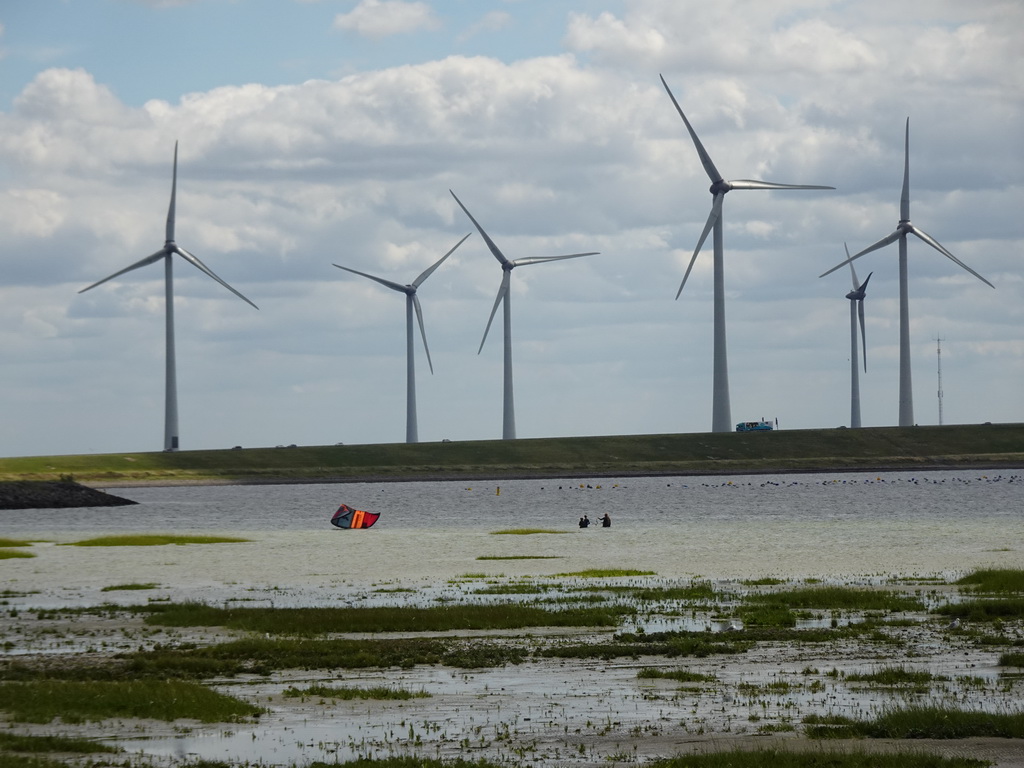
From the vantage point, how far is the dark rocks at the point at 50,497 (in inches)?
6260

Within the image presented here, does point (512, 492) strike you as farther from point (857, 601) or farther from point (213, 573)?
point (857, 601)

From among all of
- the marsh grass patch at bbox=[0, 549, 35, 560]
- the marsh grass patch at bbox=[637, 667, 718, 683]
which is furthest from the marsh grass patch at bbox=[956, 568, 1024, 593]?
the marsh grass patch at bbox=[0, 549, 35, 560]

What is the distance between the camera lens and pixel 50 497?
162 meters

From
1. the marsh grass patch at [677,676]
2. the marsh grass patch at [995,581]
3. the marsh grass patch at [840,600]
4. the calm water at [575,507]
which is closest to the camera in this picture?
the marsh grass patch at [677,676]

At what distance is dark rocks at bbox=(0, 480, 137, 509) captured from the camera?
522 ft

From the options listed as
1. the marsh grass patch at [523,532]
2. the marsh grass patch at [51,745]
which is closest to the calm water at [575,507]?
the marsh grass patch at [523,532]

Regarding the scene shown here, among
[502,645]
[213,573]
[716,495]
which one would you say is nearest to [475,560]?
[213,573]

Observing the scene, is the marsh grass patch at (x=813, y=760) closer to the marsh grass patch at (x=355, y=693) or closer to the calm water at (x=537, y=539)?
the marsh grass patch at (x=355, y=693)

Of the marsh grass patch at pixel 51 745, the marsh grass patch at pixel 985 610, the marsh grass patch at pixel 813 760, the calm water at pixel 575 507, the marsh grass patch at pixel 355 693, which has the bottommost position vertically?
the calm water at pixel 575 507

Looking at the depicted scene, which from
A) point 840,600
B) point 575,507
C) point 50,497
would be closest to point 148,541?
point 840,600

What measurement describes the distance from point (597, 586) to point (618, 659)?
1948cm

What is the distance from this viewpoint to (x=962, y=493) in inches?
6038

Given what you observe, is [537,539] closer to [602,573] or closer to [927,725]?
[602,573]

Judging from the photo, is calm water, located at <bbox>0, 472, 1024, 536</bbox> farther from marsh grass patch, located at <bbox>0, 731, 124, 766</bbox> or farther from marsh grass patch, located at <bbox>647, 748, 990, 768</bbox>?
marsh grass patch, located at <bbox>0, 731, 124, 766</bbox>
